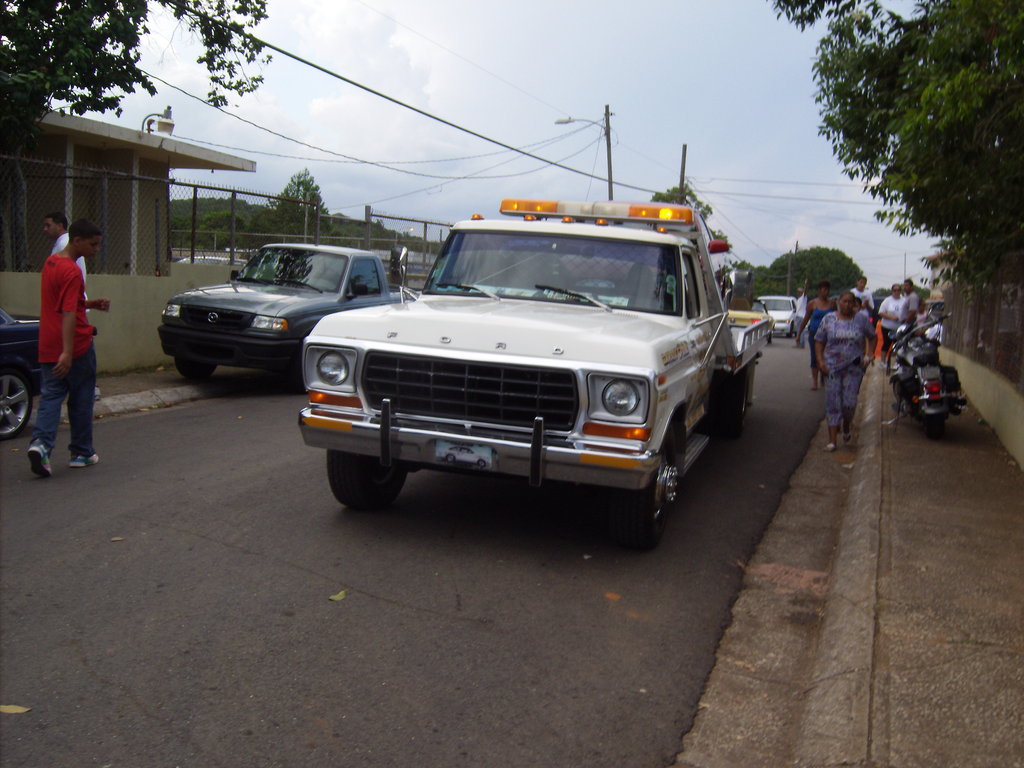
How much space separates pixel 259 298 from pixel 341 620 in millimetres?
7768

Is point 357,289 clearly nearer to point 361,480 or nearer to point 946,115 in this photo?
point 361,480

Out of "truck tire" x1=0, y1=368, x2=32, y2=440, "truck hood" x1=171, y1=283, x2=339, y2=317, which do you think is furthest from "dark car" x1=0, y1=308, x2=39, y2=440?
"truck hood" x1=171, y1=283, x2=339, y2=317

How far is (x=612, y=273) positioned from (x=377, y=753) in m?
4.01

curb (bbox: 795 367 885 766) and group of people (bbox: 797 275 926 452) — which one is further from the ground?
group of people (bbox: 797 275 926 452)

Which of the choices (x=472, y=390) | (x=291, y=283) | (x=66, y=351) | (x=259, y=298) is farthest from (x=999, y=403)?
(x=66, y=351)

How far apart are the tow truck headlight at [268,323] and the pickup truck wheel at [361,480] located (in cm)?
533

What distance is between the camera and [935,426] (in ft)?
31.4

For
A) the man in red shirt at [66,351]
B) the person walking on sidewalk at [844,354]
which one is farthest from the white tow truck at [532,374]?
the person walking on sidewalk at [844,354]

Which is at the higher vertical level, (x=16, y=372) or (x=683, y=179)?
(x=683, y=179)

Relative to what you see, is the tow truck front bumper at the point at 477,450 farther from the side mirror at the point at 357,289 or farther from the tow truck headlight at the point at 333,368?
the side mirror at the point at 357,289

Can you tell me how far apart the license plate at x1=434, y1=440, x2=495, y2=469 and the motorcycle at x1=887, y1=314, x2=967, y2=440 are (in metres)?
5.93

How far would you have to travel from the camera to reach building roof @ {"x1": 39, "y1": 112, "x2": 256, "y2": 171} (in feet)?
55.7

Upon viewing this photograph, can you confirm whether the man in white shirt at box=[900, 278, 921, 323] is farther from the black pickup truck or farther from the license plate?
the license plate

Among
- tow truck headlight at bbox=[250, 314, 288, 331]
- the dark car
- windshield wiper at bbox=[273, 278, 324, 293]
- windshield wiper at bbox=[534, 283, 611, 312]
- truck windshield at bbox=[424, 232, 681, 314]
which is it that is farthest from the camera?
windshield wiper at bbox=[273, 278, 324, 293]
